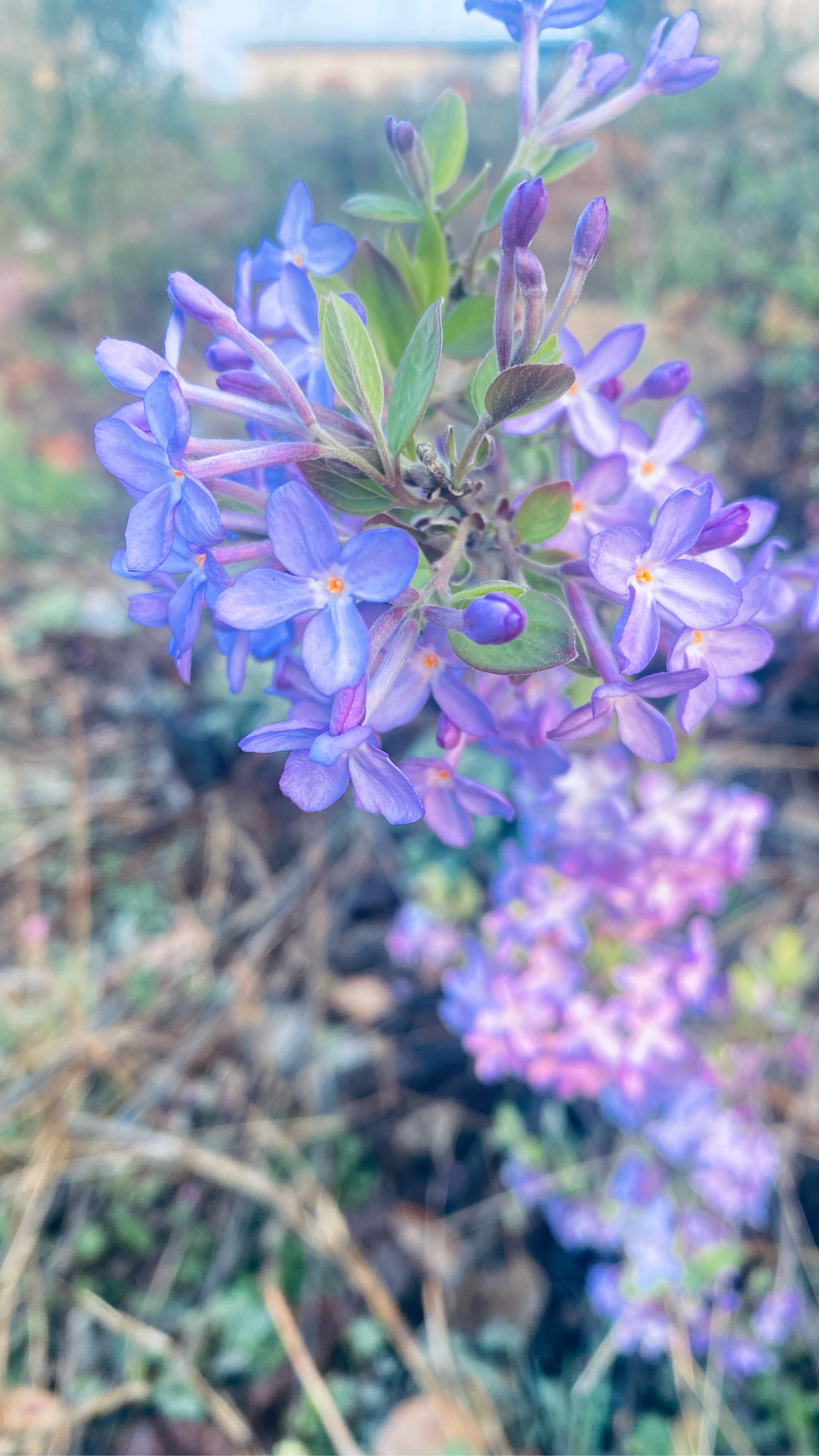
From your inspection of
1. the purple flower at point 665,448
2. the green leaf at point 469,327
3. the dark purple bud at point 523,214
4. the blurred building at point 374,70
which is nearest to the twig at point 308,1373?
the purple flower at point 665,448

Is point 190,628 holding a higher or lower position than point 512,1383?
higher

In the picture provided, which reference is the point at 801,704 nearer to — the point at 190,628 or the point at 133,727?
the point at 133,727

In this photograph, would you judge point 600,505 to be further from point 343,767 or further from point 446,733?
point 343,767

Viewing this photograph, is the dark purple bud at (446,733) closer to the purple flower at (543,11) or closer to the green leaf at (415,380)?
the green leaf at (415,380)

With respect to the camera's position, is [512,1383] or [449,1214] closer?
[512,1383]

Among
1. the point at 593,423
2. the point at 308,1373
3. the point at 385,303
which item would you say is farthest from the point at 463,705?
the point at 308,1373

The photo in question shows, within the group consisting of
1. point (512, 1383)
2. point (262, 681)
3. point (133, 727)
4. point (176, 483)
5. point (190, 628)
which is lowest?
point (512, 1383)

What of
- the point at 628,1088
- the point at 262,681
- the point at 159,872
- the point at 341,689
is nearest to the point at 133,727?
the point at 159,872
